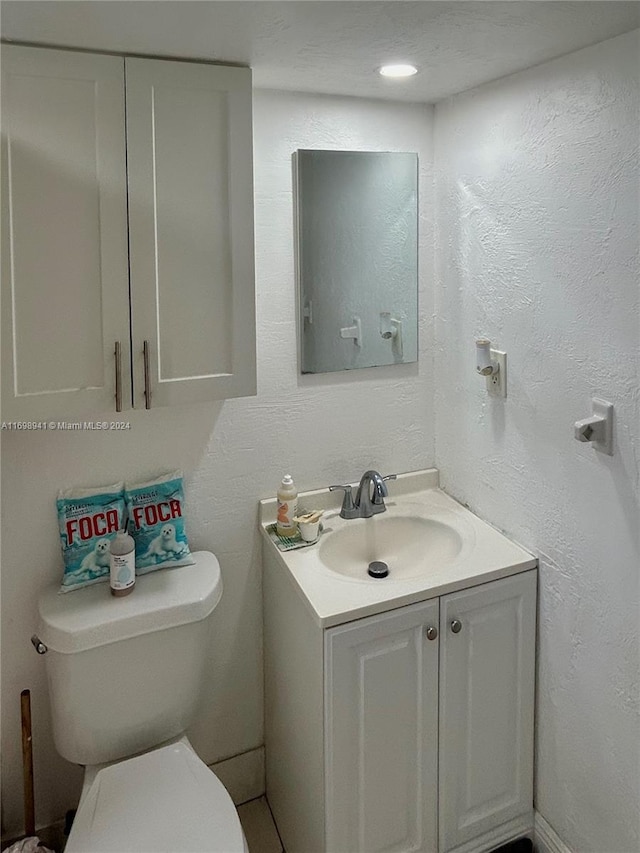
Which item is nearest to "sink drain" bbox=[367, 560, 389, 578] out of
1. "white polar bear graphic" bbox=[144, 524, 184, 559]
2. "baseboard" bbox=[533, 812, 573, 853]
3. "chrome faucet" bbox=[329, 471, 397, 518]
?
"chrome faucet" bbox=[329, 471, 397, 518]

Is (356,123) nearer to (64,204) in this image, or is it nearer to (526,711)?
(64,204)

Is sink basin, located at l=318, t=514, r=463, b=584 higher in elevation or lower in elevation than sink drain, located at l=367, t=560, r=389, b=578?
higher

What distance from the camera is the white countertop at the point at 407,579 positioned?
155 centimetres

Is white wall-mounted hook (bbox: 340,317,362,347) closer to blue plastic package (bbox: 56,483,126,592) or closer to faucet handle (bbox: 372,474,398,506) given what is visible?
faucet handle (bbox: 372,474,398,506)

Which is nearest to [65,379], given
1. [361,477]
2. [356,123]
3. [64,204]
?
[64,204]

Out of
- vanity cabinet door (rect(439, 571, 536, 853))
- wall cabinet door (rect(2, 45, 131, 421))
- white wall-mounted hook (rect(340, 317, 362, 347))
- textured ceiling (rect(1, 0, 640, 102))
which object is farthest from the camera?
white wall-mounted hook (rect(340, 317, 362, 347))

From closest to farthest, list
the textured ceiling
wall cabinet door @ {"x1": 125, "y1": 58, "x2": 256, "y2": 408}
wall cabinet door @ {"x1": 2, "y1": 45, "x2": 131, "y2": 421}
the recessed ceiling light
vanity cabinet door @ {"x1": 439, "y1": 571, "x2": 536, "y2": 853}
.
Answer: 1. the textured ceiling
2. wall cabinet door @ {"x1": 2, "y1": 45, "x2": 131, "y2": 421}
3. wall cabinet door @ {"x1": 125, "y1": 58, "x2": 256, "y2": 408}
4. the recessed ceiling light
5. vanity cabinet door @ {"x1": 439, "y1": 571, "x2": 536, "y2": 853}

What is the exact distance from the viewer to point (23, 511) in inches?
66.2

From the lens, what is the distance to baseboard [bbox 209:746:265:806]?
2029 millimetres

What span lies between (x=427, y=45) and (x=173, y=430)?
3.56 ft

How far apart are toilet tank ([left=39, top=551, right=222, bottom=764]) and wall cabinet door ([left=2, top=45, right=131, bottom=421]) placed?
496 millimetres

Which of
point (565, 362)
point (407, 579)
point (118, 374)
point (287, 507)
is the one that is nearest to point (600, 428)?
point (565, 362)

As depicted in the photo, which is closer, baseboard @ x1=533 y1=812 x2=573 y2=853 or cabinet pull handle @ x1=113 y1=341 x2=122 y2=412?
cabinet pull handle @ x1=113 y1=341 x2=122 y2=412

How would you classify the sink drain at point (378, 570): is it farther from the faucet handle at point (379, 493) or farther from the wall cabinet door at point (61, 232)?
the wall cabinet door at point (61, 232)
